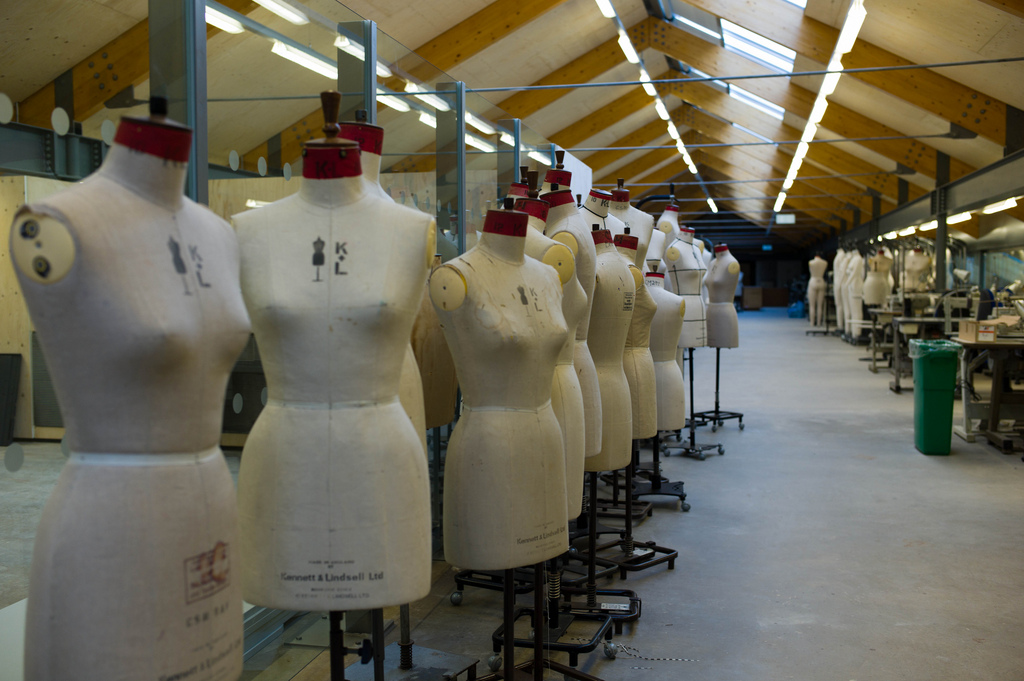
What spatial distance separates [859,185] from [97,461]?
62.7 feet

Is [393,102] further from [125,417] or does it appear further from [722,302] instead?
[722,302]

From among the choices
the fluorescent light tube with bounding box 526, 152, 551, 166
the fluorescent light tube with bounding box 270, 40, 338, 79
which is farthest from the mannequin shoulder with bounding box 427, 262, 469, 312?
the fluorescent light tube with bounding box 526, 152, 551, 166

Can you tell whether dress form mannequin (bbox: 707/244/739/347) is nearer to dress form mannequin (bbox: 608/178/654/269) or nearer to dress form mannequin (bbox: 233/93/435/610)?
dress form mannequin (bbox: 608/178/654/269)

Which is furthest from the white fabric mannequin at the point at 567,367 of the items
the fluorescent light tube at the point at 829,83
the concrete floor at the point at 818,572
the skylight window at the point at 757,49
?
the skylight window at the point at 757,49

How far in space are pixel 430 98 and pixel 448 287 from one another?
2.03 meters

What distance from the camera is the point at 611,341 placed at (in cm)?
359

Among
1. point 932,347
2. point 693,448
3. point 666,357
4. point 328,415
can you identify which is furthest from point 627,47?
point 328,415

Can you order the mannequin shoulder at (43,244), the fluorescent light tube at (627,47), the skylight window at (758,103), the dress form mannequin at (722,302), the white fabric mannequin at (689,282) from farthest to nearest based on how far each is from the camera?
the skylight window at (758,103) → the fluorescent light tube at (627,47) → the dress form mannequin at (722,302) → the white fabric mannequin at (689,282) → the mannequin shoulder at (43,244)

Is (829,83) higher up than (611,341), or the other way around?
(829,83)

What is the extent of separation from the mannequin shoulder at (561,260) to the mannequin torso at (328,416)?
1.02 m

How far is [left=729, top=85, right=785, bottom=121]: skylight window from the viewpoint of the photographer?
13.2m

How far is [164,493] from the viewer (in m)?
1.33

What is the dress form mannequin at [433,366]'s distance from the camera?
301 centimetres

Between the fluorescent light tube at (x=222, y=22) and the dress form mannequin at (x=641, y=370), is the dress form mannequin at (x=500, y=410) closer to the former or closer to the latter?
the fluorescent light tube at (x=222, y=22)
